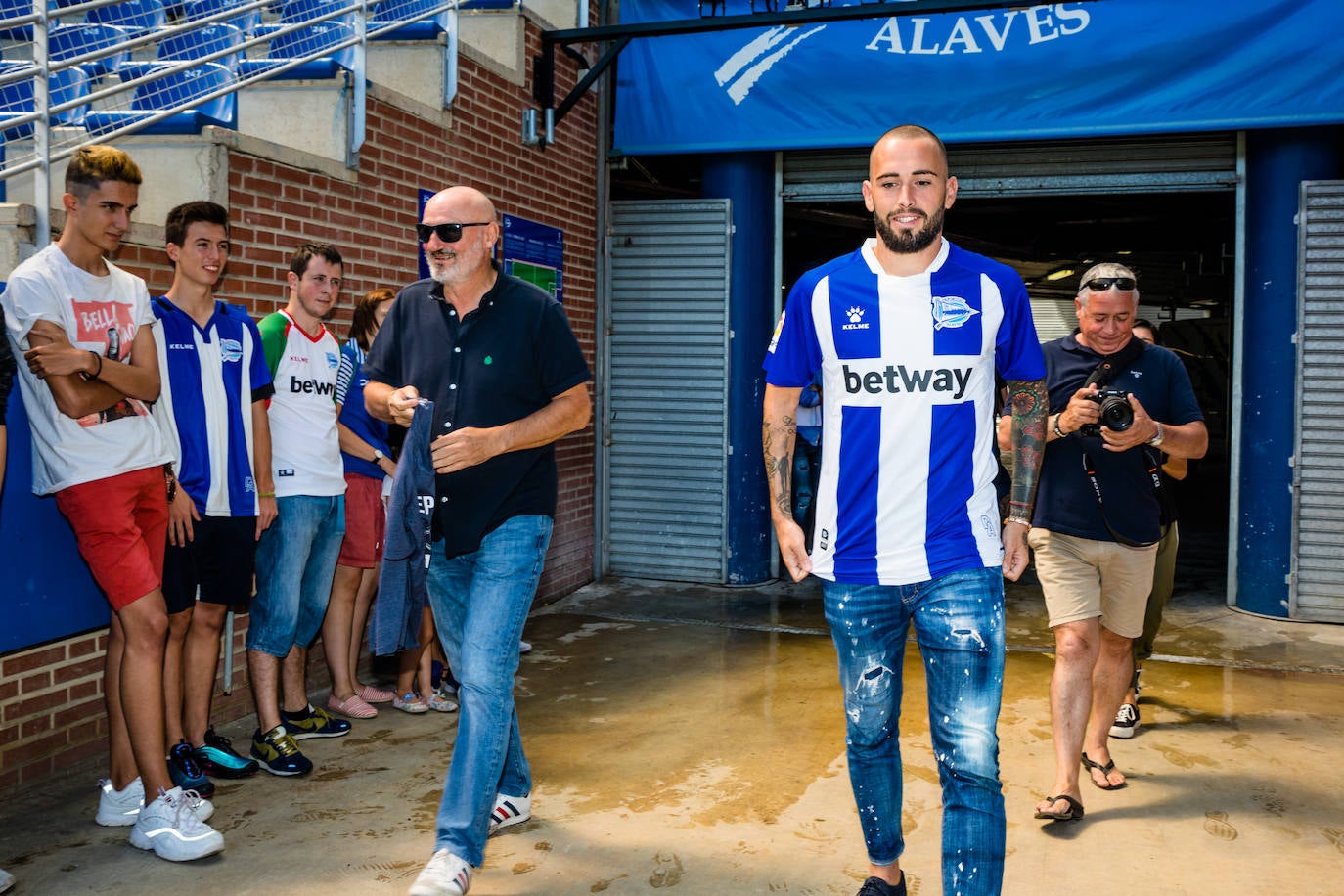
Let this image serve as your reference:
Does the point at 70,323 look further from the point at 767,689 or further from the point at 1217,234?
the point at 1217,234

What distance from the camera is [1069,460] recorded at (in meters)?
4.50

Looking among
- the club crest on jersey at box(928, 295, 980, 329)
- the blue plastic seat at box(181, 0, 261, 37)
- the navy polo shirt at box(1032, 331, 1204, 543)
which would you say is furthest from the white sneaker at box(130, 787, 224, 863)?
the blue plastic seat at box(181, 0, 261, 37)

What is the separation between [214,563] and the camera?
→ 4418 millimetres

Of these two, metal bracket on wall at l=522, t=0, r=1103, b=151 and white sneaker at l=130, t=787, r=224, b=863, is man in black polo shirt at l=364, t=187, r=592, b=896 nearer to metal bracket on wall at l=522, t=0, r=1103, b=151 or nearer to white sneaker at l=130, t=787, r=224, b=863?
white sneaker at l=130, t=787, r=224, b=863

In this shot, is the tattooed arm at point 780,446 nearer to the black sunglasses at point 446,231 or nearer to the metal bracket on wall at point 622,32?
the black sunglasses at point 446,231

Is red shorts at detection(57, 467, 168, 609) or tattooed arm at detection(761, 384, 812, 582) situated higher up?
tattooed arm at detection(761, 384, 812, 582)

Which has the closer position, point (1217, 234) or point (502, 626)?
point (502, 626)

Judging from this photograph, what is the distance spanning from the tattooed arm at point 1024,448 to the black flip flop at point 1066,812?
4.51 ft

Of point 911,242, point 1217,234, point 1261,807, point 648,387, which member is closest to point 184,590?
point 911,242

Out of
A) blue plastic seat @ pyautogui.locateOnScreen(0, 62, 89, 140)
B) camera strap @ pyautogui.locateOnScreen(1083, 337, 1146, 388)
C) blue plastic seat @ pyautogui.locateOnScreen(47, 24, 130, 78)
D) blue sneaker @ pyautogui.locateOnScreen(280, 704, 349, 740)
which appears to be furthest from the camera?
blue plastic seat @ pyautogui.locateOnScreen(47, 24, 130, 78)

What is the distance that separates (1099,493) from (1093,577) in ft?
1.07

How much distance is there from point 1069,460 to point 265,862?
325cm

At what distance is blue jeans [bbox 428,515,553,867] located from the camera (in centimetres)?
342

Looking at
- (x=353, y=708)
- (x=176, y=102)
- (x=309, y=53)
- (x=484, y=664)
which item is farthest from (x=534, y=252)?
(x=484, y=664)
